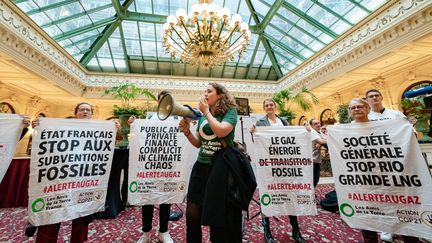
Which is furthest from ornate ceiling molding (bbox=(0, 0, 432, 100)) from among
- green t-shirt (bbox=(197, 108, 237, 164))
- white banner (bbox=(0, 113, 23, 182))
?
green t-shirt (bbox=(197, 108, 237, 164))

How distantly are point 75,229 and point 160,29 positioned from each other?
8849mm

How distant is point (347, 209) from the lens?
5.45ft

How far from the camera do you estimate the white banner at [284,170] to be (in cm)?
197

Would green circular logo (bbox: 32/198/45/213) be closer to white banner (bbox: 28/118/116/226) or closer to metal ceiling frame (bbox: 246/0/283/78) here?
white banner (bbox: 28/118/116/226)

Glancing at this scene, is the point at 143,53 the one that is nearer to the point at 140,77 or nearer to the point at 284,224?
the point at 140,77

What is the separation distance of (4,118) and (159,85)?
27.6ft

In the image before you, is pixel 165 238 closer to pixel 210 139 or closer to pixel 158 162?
pixel 158 162

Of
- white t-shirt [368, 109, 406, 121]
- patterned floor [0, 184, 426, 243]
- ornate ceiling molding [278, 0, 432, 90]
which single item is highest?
ornate ceiling molding [278, 0, 432, 90]

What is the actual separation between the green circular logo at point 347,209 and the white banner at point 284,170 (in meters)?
0.30

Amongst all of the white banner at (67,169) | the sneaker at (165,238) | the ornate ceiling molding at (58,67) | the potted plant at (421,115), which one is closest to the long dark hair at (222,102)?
the white banner at (67,169)

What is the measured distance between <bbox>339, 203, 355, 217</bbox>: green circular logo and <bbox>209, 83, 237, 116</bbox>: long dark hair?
54.3 inches

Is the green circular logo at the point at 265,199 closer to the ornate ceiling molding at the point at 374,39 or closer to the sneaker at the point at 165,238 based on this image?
the sneaker at the point at 165,238

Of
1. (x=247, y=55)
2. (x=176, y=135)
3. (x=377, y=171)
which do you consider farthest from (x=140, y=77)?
(x=377, y=171)

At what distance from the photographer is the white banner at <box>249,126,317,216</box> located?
1.97 metres
